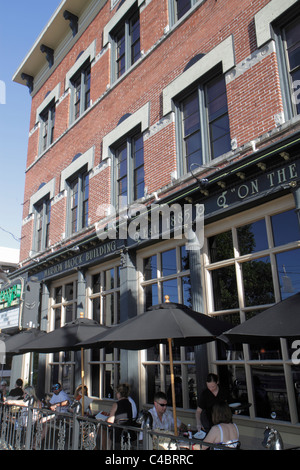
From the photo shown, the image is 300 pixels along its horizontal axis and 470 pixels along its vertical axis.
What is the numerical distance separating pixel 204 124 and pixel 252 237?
2936 mm

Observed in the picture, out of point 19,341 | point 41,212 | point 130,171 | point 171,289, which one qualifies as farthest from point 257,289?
point 41,212

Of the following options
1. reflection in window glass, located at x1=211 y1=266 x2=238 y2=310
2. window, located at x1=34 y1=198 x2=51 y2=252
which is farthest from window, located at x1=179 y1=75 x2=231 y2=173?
window, located at x1=34 y1=198 x2=51 y2=252

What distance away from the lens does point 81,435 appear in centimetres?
524

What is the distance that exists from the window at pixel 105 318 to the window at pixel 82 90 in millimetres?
6234

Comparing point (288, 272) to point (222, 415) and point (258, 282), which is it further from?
point (222, 415)

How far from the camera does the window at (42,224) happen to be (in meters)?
14.8

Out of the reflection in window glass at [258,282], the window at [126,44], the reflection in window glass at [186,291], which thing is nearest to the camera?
the reflection in window glass at [258,282]

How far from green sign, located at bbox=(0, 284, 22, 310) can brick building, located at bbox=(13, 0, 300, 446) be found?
1.15m

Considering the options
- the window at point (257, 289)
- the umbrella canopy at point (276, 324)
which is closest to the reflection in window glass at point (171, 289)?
the window at point (257, 289)

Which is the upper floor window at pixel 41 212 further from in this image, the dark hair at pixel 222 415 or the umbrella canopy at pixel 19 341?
the dark hair at pixel 222 415

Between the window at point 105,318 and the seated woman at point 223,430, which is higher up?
the window at point 105,318

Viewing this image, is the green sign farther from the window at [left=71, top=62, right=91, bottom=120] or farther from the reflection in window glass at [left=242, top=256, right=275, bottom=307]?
the reflection in window glass at [left=242, top=256, right=275, bottom=307]

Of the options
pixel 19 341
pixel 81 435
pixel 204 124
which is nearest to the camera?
pixel 81 435

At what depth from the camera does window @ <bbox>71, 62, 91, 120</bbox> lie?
45.1 ft
